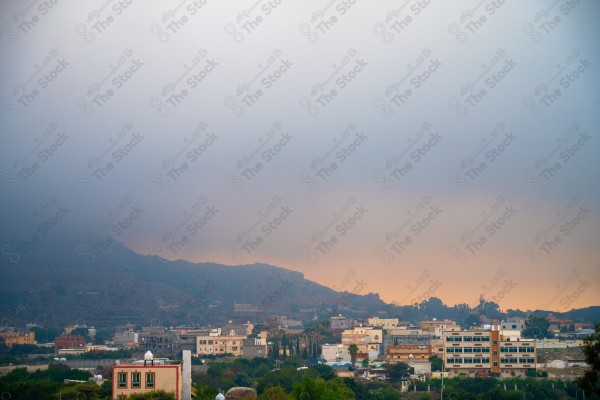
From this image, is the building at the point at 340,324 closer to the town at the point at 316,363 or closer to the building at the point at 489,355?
the town at the point at 316,363

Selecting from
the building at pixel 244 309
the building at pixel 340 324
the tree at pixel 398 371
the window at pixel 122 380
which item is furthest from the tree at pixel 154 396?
the building at pixel 244 309

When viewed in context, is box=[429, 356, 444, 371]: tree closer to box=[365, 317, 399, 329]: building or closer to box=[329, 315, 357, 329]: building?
box=[365, 317, 399, 329]: building

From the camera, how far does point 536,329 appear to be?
279 feet

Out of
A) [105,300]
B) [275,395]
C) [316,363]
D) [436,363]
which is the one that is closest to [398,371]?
[436,363]

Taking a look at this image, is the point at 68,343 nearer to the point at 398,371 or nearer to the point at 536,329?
the point at 536,329

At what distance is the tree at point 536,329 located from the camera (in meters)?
83.9

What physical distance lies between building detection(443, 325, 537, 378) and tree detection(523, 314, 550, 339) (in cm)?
2702

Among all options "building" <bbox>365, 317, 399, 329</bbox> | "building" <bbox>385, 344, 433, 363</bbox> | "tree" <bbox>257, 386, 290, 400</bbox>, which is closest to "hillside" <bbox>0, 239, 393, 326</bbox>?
"building" <bbox>365, 317, 399, 329</bbox>

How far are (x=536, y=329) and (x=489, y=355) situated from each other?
31006mm

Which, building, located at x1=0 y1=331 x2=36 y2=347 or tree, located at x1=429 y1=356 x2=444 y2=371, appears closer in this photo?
tree, located at x1=429 y1=356 x2=444 y2=371

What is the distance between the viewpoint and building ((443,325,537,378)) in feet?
181

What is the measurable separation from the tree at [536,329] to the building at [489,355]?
27.0 meters

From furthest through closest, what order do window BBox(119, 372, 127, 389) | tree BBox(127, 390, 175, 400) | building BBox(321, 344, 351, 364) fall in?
building BBox(321, 344, 351, 364), window BBox(119, 372, 127, 389), tree BBox(127, 390, 175, 400)

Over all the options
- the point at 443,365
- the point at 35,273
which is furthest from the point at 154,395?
the point at 35,273
